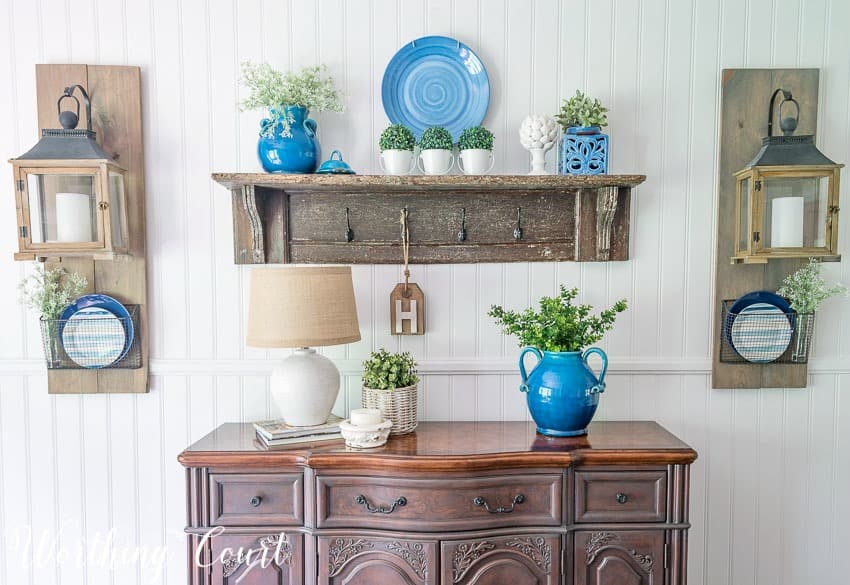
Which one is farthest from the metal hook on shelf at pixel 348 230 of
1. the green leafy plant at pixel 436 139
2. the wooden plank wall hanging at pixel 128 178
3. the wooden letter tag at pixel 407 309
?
the wooden plank wall hanging at pixel 128 178

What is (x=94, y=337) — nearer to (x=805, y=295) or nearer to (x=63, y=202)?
(x=63, y=202)

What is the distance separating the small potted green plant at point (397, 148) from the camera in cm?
184

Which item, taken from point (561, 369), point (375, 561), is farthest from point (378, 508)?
point (561, 369)

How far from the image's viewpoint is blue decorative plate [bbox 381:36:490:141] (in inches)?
77.1

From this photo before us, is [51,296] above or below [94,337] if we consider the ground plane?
above

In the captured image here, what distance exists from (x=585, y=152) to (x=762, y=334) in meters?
0.93

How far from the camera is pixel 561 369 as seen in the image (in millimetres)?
1715

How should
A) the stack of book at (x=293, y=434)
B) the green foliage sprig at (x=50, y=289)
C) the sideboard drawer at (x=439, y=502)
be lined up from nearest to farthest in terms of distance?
the sideboard drawer at (x=439, y=502) < the stack of book at (x=293, y=434) < the green foliage sprig at (x=50, y=289)

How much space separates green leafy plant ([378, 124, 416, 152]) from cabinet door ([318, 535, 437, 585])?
1219 millimetres

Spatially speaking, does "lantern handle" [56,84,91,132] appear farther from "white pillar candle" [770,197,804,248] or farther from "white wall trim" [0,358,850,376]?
"white pillar candle" [770,197,804,248]

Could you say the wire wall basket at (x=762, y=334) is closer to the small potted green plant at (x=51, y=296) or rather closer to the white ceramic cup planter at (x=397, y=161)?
the white ceramic cup planter at (x=397, y=161)

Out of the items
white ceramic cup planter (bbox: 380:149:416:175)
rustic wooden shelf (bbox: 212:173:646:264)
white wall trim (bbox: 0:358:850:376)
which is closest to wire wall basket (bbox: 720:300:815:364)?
white wall trim (bbox: 0:358:850:376)

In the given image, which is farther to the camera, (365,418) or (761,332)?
(761,332)

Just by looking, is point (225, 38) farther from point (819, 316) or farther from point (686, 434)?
point (819, 316)
